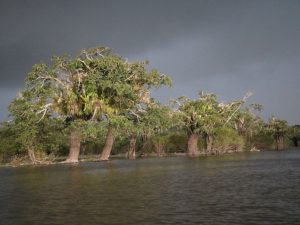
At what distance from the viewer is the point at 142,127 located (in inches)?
2613

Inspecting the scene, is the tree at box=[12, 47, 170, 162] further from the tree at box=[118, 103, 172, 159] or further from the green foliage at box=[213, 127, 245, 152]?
the green foliage at box=[213, 127, 245, 152]

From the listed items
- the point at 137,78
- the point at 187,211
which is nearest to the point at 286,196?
the point at 187,211

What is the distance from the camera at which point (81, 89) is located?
63.8 metres

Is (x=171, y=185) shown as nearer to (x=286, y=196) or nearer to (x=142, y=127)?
(x=286, y=196)

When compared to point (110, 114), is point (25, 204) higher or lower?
lower

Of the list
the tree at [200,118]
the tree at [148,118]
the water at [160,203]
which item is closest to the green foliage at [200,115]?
the tree at [200,118]

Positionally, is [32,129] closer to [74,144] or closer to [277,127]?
[74,144]

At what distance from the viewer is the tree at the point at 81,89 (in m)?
61.6

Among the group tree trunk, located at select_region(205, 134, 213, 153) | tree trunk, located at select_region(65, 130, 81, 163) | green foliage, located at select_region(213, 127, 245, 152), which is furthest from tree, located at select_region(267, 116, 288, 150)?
tree trunk, located at select_region(65, 130, 81, 163)

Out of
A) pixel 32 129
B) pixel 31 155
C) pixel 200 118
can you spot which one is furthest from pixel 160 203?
pixel 200 118

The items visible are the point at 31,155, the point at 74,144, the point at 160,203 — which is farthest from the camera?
the point at 31,155

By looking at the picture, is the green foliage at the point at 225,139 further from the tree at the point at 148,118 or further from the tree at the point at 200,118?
the tree at the point at 148,118

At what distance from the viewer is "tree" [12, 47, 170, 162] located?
61.6 meters

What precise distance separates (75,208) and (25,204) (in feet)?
10.3
